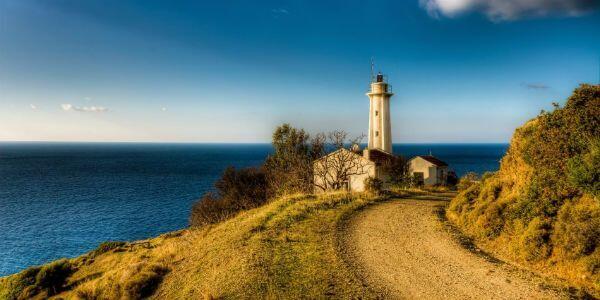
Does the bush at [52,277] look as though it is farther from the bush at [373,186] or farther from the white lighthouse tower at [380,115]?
the white lighthouse tower at [380,115]

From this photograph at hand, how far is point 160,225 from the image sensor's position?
46125mm

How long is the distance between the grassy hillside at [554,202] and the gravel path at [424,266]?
1.00 metres

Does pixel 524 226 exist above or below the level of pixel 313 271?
above

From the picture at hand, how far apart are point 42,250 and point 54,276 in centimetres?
2049

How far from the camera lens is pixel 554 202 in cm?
1165

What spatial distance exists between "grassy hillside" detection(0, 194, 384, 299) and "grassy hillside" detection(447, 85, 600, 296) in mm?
5563

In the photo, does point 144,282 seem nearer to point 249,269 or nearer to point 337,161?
point 249,269

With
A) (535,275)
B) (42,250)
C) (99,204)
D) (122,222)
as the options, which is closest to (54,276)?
(42,250)

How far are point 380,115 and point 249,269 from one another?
33.5 metres

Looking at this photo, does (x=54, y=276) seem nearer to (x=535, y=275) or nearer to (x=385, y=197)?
(x=385, y=197)

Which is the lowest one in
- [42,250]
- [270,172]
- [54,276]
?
[42,250]

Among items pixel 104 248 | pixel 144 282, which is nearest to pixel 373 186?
pixel 144 282

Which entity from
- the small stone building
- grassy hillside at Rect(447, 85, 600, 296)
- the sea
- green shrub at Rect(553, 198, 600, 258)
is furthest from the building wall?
green shrub at Rect(553, 198, 600, 258)

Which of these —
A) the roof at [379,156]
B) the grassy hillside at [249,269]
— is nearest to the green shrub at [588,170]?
the grassy hillside at [249,269]
